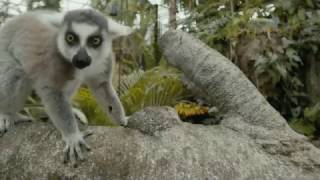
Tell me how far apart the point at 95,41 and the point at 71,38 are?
0.17m

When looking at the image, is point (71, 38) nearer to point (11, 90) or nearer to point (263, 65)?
point (11, 90)

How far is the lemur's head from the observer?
9.75ft

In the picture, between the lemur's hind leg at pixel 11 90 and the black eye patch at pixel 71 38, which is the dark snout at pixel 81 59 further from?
the lemur's hind leg at pixel 11 90

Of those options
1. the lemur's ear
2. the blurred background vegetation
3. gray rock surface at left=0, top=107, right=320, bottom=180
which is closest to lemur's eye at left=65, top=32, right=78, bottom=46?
the lemur's ear

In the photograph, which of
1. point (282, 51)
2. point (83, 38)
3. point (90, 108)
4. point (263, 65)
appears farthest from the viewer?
point (282, 51)

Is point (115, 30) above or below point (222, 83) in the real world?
above

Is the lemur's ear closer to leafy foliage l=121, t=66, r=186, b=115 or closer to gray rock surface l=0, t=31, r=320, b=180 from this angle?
gray rock surface l=0, t=31, r=320, b=180

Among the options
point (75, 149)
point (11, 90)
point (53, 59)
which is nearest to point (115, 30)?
point (53, 59)

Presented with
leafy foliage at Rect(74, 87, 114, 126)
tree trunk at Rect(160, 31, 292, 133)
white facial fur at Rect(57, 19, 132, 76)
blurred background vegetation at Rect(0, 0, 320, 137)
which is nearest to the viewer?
tree trunk at Rect(160, 31, 292, 133)

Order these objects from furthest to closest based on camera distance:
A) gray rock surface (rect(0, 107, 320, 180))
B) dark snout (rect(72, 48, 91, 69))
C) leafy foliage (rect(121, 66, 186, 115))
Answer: leafy foliage (rect(121, 66, 186, 115))
dark snout (rect(72, 48, 91, 69))
gray rock surface (rect(0, 107, 320, 180))

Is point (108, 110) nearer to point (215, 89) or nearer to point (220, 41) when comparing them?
point (215, 89)

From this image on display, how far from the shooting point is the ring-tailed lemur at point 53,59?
2994 mm

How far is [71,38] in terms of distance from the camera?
302cm

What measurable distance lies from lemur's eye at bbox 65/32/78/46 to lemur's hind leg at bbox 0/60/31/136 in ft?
1.16
